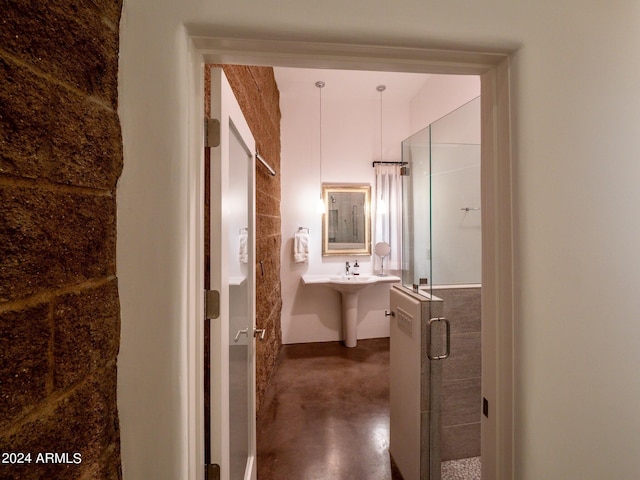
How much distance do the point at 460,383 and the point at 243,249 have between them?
1.61m

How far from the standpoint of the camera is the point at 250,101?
1.87 metres

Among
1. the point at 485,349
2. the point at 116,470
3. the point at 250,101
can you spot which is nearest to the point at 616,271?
the point at 485,349

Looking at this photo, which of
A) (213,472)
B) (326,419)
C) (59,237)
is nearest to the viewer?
(59,237)

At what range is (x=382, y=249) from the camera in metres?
3.59

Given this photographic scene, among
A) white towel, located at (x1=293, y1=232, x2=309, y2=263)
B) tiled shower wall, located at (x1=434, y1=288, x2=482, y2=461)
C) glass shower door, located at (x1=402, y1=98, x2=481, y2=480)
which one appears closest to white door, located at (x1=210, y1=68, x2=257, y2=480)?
glass shower door, located at (x1=402, y1=98, x2=481, y2=480)

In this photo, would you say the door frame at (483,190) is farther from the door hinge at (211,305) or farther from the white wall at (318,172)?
the white wall at (318,172)

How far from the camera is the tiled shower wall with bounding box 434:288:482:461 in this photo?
1752mm

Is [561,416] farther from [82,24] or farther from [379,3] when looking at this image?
[82,24]

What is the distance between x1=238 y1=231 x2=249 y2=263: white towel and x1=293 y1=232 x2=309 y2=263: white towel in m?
1.97

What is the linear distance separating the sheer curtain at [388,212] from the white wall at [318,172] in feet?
0.43

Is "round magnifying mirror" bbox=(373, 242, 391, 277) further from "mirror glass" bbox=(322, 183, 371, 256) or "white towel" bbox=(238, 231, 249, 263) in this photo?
"white towel" bbox=(238, 231, 249, 263)

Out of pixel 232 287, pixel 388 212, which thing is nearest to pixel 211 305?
pixel 232 287

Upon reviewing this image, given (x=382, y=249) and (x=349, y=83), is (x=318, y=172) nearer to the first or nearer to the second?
(x=349, y=83)

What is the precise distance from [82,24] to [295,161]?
307 centimetres
